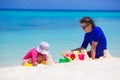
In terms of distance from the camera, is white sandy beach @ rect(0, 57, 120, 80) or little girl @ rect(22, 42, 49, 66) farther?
little girl @ rect(22, 42, 49, 66)

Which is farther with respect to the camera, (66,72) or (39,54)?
(39,54)

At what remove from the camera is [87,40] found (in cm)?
500

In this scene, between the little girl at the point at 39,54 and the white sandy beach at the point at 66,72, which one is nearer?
the white sandy beach at the point at 66,72

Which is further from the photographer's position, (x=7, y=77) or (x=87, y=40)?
(x=87, y=40)

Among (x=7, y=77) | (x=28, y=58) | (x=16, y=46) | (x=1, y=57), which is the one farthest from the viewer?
(x=16, y=46)

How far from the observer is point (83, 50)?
468 centimetres

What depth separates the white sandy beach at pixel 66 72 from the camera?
350cm

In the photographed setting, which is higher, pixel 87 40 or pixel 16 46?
pixel 87 40

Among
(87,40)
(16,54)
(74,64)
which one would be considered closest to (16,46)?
(16,54)

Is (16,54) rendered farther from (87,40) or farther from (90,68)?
(90,68)

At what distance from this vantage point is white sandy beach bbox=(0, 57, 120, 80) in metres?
3.50

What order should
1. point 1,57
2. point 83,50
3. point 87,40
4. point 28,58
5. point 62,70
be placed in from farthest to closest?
point 1,57 < point 87,40 < point 83,50 < point 28,58 < point 62,70

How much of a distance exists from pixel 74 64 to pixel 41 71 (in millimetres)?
429

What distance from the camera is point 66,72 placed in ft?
11.9
